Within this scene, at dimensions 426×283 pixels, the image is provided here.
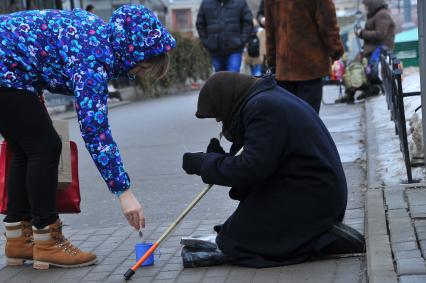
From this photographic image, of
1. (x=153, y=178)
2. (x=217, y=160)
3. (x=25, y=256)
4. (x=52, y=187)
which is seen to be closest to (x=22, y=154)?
(x=52, y=187)

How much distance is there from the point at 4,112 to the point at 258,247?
4.72 ft

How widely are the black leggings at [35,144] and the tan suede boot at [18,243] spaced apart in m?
0.19

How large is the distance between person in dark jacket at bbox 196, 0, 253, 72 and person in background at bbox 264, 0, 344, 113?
4271mm

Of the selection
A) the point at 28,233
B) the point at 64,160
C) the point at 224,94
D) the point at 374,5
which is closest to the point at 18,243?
the point at 28,233

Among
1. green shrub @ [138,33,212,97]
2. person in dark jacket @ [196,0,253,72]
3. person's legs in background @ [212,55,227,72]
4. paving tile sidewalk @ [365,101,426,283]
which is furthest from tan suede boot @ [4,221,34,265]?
green shrub @ [138,33,212,97]

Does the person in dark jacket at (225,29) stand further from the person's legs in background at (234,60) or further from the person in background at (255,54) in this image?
the person in background at (255,54)

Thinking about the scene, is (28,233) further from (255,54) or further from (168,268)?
(255,54)

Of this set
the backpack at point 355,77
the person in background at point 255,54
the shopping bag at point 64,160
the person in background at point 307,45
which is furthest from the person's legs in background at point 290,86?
the person in background at point 255,54

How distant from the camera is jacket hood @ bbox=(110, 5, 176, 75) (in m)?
4.00

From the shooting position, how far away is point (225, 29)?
10.6 metres

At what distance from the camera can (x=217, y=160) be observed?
3.98 m

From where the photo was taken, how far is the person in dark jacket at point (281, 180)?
3939mm

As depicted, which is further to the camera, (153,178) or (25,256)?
(153,178)

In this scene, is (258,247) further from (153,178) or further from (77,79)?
(153,178)
